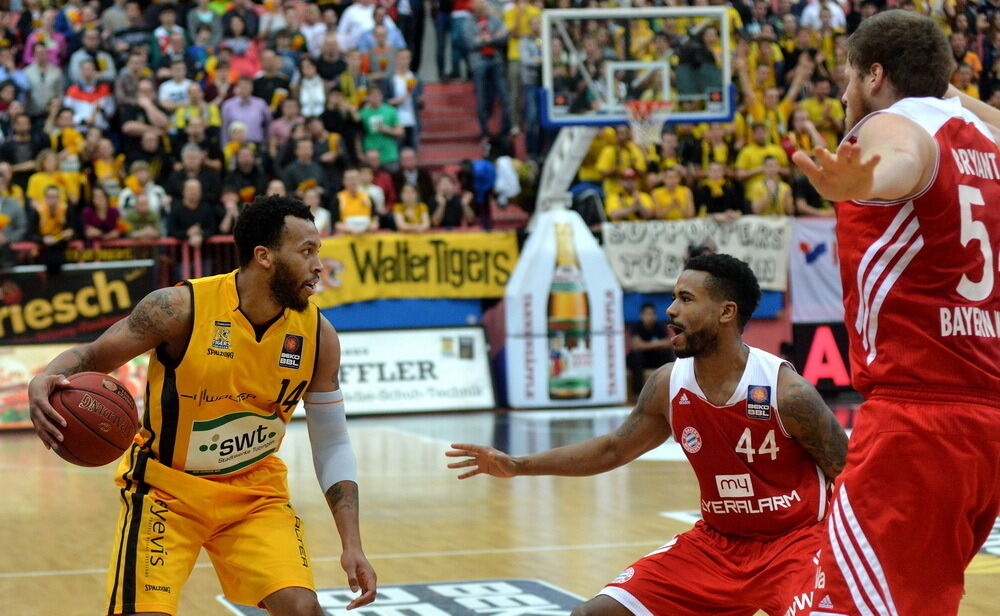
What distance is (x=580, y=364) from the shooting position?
16.2 metres

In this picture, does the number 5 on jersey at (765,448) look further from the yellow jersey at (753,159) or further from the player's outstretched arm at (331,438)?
the yellow jersey at (753,159)

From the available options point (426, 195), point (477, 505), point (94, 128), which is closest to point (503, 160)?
point (426, 195)

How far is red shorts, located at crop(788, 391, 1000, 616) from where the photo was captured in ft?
11.2

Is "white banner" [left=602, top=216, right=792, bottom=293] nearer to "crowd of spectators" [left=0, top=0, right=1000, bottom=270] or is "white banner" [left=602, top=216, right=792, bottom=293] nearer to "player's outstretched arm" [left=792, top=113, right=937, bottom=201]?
"crowd of spectators" [left=0, top=0, right=1000, bottom=270]

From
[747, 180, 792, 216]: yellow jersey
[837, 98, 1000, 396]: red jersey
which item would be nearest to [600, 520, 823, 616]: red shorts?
[837, 98, 1000, 396]: red jersey

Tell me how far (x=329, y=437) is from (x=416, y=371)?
442 inches

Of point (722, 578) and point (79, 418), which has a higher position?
point (79, 418)

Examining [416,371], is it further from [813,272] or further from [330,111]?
[813,272]

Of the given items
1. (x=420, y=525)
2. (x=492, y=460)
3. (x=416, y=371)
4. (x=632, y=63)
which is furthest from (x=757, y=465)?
(x=416, y=371)

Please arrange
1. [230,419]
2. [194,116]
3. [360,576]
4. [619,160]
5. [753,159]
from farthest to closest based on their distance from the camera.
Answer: [753,159]
[619,160]
[194,116]
[230,419]
[360,576]

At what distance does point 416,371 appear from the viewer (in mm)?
16203

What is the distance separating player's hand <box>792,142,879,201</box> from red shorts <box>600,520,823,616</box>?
6.24 ft

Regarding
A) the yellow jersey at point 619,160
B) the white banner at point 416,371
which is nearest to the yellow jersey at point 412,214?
the white banner at point 416,371

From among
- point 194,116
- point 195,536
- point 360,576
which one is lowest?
point 360,576
